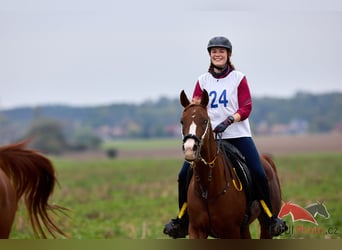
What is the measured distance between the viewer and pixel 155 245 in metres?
8.48

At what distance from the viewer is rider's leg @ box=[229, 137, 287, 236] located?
796 cm

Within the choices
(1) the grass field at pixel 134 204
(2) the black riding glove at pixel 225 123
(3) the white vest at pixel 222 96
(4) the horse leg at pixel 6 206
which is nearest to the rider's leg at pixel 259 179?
(3) the white vest at pixel 222 96

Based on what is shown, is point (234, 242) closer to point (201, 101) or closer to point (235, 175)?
point (235, 175)

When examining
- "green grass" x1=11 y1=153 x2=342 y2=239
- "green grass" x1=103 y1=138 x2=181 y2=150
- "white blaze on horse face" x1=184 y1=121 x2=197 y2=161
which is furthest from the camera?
"green grass" x1=103 y1=138 x2=181 y2=150

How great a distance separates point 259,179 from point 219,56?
164 centimetres

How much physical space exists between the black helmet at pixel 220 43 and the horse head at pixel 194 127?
0.87 meters

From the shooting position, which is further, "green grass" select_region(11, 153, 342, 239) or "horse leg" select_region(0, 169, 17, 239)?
"green grass" select_region(11, 153, 342, 239)

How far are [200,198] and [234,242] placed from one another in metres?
0.68

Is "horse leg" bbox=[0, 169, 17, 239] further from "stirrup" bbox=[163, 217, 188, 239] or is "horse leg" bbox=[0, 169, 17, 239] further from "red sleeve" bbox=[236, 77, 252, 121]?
"red sleeve" bbox=[236, 77, 252, 121]

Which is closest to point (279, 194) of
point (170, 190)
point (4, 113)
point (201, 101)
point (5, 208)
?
point (201, 101)

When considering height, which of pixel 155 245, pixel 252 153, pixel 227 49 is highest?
pixel 227 49

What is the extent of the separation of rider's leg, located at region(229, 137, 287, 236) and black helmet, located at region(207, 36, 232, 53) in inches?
47.4

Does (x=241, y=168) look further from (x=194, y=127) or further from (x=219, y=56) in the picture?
(x=219, y=56)

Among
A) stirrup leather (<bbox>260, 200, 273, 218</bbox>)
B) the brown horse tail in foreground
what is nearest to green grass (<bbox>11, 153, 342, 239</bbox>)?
the brown horse tail in foreground
